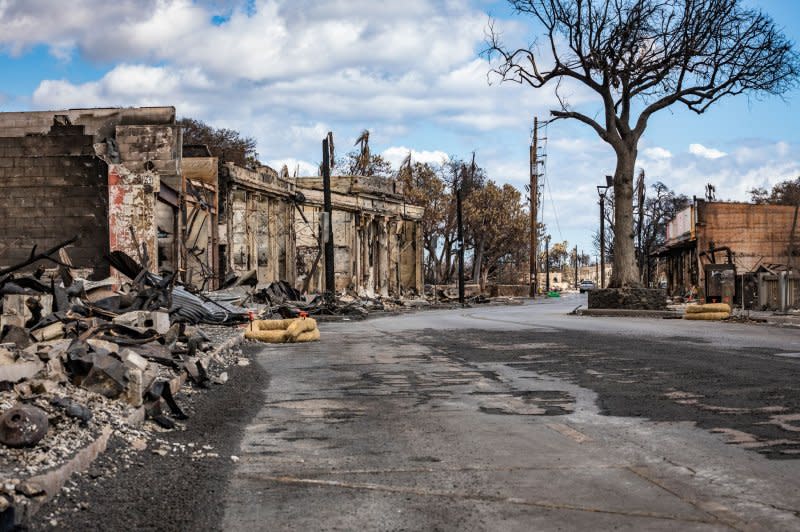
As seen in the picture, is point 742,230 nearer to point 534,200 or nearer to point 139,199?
point 534,200

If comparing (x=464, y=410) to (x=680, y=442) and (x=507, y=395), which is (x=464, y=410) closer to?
(x=507, y=395)

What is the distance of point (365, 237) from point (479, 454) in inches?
1954

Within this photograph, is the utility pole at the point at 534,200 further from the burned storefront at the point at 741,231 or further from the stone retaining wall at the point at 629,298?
the stone retaining wall at the point at 629,298

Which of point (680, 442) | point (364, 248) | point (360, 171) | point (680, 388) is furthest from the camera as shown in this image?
point (360, 171)

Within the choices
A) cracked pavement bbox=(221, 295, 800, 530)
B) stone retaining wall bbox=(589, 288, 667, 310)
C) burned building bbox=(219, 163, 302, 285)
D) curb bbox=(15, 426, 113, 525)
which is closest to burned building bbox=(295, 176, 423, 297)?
burned building bbox=(219, 163, 302, 285)

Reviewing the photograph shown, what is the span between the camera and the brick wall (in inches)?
1069

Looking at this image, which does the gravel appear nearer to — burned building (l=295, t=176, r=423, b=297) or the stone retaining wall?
the stone retaining wall

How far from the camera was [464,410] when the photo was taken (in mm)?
8094

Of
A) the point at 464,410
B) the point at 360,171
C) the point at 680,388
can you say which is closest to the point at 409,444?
the point at 464,410

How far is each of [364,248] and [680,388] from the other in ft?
153

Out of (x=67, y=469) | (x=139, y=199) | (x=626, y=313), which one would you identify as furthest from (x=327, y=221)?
(x=67, y=469)

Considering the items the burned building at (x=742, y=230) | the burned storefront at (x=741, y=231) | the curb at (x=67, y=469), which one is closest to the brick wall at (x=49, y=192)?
the curb at (x=67, y=469)

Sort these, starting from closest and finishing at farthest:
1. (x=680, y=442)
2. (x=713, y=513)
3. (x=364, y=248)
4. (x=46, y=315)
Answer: (x=713, y=513)
(x=680, y=442)
(x=46, y=315)
(x=364, y=248)

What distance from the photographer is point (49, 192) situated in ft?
89.6
